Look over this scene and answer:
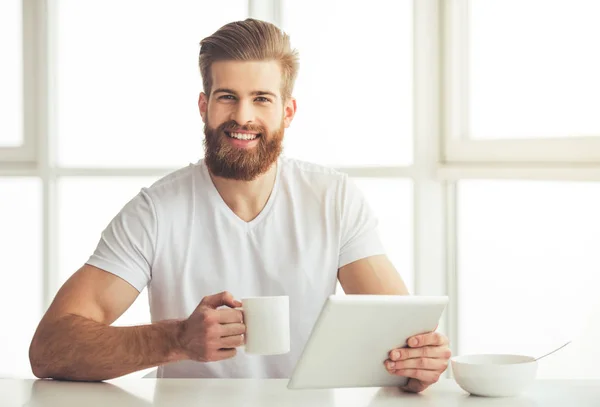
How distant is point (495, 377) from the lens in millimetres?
1470

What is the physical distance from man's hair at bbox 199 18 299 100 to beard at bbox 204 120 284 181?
124 millimetres

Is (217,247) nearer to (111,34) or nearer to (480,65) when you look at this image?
(480,65)

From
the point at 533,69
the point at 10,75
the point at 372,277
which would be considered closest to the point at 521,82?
the point at 533,69

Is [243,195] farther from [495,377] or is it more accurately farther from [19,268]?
[19,268]

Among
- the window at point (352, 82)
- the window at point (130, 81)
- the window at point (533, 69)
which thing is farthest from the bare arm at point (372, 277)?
the window at point (130, 81)

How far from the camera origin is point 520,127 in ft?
9.19

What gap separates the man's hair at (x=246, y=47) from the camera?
2172 millimetres

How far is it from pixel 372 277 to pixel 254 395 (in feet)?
2.27

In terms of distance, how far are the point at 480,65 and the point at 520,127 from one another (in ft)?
0.88

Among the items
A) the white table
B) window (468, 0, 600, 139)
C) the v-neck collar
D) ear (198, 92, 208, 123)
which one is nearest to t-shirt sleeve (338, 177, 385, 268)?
the v-neck collar

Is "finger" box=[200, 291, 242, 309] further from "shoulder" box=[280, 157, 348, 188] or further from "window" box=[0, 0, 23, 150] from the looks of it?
"window" box=[0, 0, 23, 150]

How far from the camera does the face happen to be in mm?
2152

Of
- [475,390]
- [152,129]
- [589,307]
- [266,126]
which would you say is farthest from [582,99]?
[152,129]

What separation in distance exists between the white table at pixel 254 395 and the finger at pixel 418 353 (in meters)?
0.06
